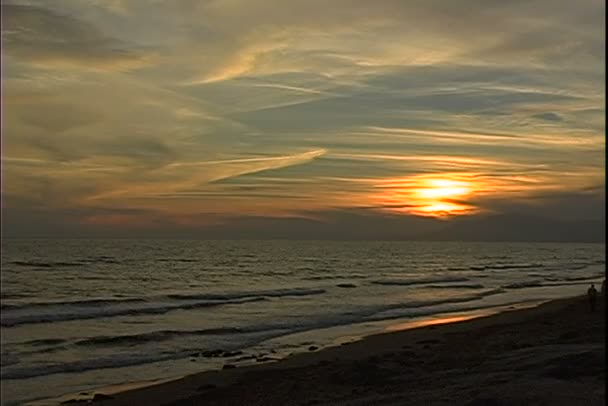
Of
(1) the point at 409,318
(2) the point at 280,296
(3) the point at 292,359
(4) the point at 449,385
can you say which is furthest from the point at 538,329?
(2) the point at 280,296

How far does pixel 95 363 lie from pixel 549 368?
12044 mm

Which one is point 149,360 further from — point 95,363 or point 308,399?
point 308,399

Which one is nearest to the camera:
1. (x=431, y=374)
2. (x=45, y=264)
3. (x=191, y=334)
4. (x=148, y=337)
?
(x=431, y=374)

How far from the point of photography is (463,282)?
55.9 m

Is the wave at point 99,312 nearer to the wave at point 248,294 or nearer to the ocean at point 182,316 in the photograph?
the ocean at point 182,316

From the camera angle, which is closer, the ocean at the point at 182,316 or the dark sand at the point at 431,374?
the dark sand at the point at 431,374

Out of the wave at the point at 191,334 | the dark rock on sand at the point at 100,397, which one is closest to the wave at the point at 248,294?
the wave at the point at 191,334

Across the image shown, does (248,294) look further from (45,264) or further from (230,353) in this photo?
(45,264)

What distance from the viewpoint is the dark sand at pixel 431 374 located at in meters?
9.15

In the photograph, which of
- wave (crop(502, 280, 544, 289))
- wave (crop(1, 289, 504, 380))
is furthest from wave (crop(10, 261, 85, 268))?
wave (crop(1, 289, 504, 380))

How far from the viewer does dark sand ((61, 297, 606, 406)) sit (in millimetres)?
9148

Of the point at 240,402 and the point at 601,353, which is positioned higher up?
the point at 601,353

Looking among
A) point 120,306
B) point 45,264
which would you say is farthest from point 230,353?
point 45,264

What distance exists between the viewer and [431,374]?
1272 centimetres
